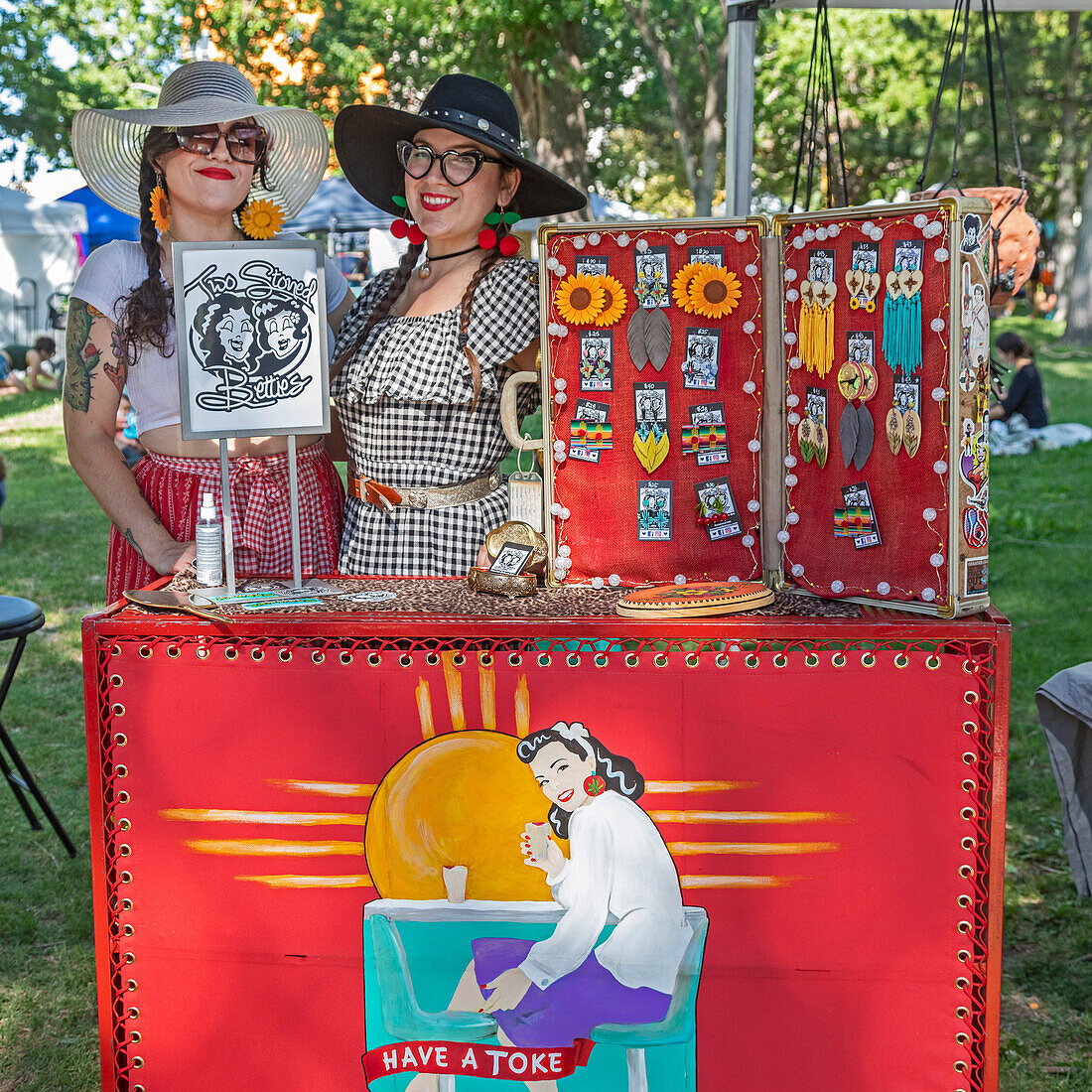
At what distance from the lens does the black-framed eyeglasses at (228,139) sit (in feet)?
7.92

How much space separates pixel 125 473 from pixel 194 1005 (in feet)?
3.60

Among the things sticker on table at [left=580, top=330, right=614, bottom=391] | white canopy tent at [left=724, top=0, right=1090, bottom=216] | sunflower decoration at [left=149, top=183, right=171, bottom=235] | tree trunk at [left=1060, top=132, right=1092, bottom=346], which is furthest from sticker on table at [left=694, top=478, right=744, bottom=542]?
tree trunk at [left=1060, top=132, right=1092, bottom=346]

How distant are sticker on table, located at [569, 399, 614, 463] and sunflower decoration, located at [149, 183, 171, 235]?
Result: 1028mm

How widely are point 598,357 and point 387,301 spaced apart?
573mm

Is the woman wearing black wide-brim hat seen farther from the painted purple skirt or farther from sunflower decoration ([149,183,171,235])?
the painted purple skirt

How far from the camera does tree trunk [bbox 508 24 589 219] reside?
13172mm

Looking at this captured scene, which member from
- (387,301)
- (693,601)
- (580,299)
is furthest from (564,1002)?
(387,301)

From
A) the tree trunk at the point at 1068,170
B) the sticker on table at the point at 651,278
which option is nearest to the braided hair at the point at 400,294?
the sticker on table at the point at 651,278

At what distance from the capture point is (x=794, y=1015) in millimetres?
1938

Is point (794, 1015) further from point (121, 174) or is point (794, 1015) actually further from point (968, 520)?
point (121, 174)

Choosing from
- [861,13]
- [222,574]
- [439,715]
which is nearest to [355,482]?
[222,574]

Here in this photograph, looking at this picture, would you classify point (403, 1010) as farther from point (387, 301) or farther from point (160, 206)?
point (160, 206)

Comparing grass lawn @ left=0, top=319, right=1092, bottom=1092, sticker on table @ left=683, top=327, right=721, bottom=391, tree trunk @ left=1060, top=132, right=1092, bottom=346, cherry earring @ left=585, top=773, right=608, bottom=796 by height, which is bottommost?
grass lawn @ left=0, top=319, right=1092, bottom=1092

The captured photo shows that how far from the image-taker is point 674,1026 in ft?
6.35
